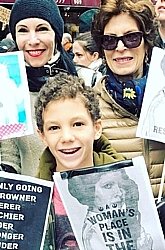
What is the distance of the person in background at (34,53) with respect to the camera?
2.13m

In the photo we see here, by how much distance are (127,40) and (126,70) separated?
9 cm

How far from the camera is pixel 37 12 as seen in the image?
2121 mm

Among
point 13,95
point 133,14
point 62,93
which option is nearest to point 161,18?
point 133,14

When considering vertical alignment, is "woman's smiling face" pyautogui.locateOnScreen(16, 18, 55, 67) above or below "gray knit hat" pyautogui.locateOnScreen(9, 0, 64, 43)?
below

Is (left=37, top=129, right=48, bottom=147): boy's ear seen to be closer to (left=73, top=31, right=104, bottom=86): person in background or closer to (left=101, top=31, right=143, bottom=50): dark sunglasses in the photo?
(left=73, top=31, right=104, bottom=86): person in background

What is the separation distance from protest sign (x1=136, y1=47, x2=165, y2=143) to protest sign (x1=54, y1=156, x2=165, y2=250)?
0.28 feet

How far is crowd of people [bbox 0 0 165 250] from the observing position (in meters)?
2.15

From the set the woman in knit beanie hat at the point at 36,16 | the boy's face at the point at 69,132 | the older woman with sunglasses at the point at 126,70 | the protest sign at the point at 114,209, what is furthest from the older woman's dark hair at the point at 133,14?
the protest sign at the point at 114,209

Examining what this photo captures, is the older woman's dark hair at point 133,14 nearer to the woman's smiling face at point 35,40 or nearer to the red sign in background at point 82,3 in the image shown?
the red sign in background at point 82,3

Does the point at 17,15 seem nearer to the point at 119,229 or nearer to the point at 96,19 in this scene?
the point at 96,19

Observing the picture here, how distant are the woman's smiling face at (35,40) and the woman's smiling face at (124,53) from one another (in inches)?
6.8

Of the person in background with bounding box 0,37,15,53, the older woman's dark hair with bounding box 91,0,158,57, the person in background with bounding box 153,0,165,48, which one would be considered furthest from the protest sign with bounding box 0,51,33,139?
the person in background with bounding box 153,0,165,48

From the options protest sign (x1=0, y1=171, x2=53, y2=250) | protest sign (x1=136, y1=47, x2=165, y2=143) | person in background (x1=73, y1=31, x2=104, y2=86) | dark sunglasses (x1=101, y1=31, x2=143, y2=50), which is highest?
dark sunglasses (x1=101, y1=31, x2=143, y2=50)

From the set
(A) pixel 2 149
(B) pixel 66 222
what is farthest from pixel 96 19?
(B) pixel 66 222
